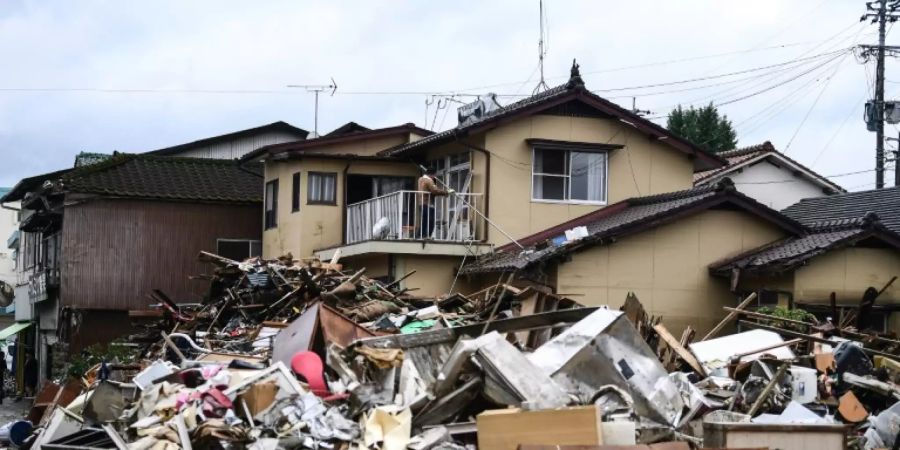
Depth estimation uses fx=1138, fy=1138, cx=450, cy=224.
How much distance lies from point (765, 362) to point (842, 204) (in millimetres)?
12389

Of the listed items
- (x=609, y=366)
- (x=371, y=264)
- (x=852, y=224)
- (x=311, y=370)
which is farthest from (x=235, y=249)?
(x=609, y=366)

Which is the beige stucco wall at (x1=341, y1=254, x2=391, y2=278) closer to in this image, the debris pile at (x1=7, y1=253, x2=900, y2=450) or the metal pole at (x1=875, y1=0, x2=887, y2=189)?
the debris pile at (x1=7, y1=253, x2=900, y2=450)

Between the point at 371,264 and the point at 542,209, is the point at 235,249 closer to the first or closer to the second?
the point at 371,264

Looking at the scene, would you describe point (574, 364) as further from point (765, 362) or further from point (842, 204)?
point (842, 204)

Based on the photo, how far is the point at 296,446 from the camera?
10859mm

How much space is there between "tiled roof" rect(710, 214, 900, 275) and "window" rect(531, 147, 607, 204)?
12.1 ft

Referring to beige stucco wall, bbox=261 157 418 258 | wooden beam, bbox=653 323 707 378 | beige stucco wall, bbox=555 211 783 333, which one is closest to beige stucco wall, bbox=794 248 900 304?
beige stucco wall, bbox=555 211 783 333

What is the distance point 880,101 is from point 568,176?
1446 cm

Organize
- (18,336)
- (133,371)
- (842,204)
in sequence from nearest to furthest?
(133,371)
(842,204)
(18,336)

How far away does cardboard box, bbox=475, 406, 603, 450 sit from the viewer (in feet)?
33.0

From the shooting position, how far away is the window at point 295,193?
25625 mm

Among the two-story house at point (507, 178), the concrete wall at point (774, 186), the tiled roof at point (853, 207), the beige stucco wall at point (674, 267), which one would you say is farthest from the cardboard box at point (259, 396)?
the concrete wall at point (774, 186)

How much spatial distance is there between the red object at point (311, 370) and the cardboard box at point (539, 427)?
7.37ft

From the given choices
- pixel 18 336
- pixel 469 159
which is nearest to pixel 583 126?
pixel 469 159
